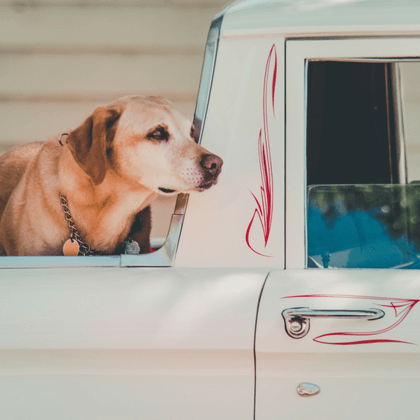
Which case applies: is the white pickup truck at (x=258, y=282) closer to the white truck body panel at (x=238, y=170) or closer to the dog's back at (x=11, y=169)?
the white truck body panel at (x=238, y=170)

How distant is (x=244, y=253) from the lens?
1446mm

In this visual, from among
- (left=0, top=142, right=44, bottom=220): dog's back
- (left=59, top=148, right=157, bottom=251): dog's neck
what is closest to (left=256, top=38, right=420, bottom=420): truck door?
(left=59, top=148, right=157, bottom=251): dog's neck

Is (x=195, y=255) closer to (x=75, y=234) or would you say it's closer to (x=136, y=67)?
(x=75, y=234)

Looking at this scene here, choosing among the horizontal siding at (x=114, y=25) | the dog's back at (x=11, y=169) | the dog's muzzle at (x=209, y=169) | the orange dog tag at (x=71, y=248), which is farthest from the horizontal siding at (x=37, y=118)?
the dog's muzzle at (x=209, y=169)

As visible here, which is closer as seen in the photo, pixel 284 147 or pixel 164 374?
pixel 164 374

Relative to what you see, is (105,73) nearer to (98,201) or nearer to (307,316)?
(98,201)

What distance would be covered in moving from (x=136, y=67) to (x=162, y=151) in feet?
12.3

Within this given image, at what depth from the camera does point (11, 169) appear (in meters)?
2.75

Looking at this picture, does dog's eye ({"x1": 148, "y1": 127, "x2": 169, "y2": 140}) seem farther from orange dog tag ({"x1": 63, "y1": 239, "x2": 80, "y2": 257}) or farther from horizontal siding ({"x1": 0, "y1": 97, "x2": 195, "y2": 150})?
horizontal siding ({"x1": 0, "y1": 97, "x2": 195, "y2": 150})

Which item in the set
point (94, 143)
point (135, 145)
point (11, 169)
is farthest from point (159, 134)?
point (11, 169)

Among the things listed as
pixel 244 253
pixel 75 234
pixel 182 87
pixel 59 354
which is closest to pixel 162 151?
pixel 75 234

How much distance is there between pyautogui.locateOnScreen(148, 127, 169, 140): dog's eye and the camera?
6.27 ft

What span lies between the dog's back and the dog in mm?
479

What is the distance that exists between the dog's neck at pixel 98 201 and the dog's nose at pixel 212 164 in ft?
1.38
